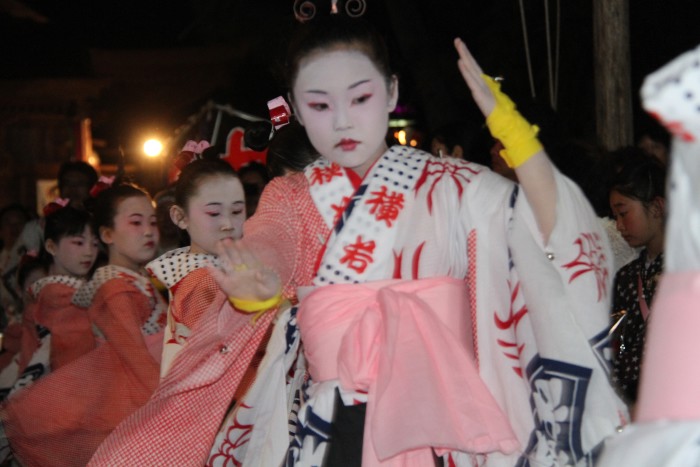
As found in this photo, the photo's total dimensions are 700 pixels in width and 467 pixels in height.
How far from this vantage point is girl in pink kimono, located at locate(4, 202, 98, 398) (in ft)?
23.6

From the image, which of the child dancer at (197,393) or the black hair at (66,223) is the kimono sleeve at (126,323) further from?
the child dancer at (197,393)

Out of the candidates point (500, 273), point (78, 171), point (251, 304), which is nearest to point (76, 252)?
point (78, 171)

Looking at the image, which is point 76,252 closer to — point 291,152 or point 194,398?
point 291,152

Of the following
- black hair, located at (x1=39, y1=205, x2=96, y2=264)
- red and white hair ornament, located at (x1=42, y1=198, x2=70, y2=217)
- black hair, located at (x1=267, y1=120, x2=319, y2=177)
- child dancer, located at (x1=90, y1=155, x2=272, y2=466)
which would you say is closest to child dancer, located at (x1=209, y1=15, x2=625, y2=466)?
child dancer, located at (x1=90, y1=155, x2=272, y2=466)

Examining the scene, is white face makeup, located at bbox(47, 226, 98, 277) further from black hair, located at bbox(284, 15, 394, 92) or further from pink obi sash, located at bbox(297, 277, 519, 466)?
pink obi sash, located at bbox(297, 277, 519, 466)

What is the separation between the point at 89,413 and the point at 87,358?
0.33m

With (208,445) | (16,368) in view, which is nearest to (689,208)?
(208,445)

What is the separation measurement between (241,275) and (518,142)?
966 mm

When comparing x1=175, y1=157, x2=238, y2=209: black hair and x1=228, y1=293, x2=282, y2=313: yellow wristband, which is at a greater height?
x1=175, y1=157, x2=238, y2=209: black hair

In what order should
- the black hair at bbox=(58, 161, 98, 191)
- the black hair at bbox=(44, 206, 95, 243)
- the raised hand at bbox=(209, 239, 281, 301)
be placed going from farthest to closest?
the black hair at bbox=(58, 161, 98, 191) → the black hair at bbox=(44, 206, 95, 243) → the raised hand at bbox=(209, 239, 281, 301)

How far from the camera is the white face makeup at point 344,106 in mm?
4101

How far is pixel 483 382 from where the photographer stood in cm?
384

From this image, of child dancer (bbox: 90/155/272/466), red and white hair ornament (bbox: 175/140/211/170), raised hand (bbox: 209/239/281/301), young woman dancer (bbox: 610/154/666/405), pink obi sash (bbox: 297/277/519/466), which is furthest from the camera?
red and white hair ornament (bbox: 175/140/211/170)

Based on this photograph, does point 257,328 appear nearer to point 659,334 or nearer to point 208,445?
point 208,445
